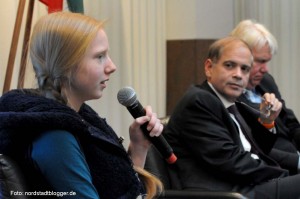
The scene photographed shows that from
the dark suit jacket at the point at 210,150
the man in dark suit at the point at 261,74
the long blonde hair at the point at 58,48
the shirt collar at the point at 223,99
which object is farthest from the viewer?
the man in dark suit at the point at 261,74

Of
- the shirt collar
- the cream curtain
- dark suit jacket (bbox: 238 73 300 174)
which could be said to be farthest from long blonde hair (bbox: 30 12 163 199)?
the cream curtain

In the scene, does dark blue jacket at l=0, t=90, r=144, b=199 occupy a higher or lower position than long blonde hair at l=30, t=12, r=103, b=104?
lower

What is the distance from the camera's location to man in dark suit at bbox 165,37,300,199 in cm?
253

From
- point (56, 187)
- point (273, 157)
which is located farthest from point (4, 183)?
point (273, 157)

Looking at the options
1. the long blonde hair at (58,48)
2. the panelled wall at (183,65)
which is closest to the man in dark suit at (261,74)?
the panelled wall at (183,65)

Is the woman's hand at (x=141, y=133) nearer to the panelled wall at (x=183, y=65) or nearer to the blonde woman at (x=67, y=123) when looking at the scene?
the blonde woman at (x=67, y=123)

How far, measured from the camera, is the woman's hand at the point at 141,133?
1744mm

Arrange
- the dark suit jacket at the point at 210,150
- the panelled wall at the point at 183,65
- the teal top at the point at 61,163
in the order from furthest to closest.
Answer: the panelled wall at the point at 183,65 < the dark suit jacket at the point at 210,150 < the teal top at the point at 61,163

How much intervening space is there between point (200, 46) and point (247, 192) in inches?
83.7

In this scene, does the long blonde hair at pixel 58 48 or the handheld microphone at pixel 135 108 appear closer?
the long blonde hair at pixel 58 48

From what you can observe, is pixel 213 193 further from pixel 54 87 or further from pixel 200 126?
pixel 54 87

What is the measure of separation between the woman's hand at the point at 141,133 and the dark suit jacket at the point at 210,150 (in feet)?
2.23

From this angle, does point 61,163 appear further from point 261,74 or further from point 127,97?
point 261,74

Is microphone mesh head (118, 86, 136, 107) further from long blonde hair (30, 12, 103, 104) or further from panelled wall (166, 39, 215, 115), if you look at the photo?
panelled wall (166, 39, 215, 115)
